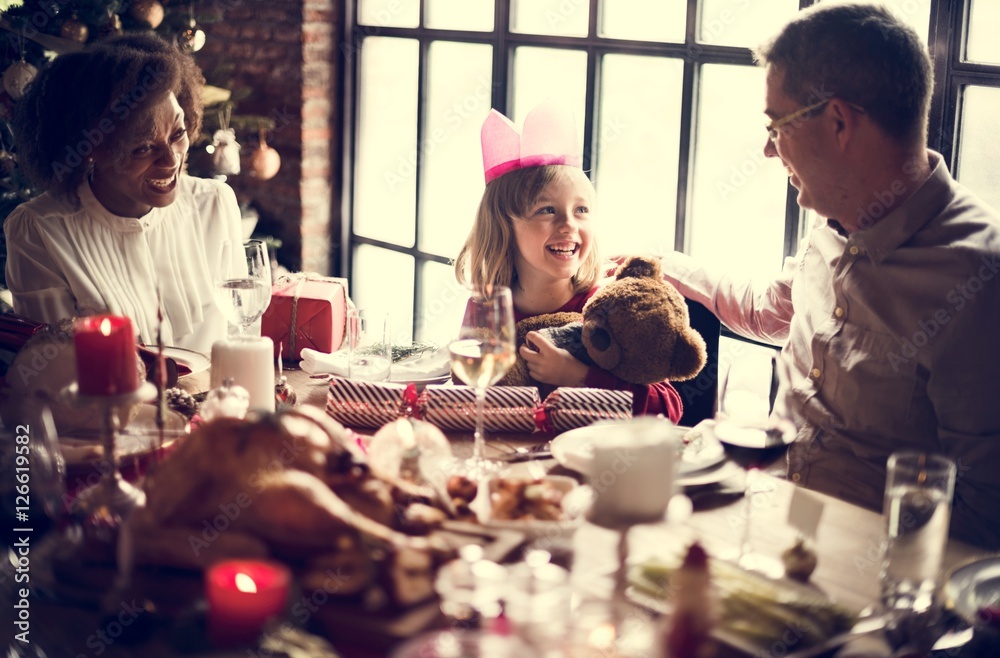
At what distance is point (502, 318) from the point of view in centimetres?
148

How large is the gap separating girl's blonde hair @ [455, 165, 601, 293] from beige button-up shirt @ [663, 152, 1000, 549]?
1.76ft

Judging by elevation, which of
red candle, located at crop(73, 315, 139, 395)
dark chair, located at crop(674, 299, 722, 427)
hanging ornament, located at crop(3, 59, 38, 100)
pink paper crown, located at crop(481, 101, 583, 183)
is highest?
hanging ornament, located at crop(3, 59, 38, 100)

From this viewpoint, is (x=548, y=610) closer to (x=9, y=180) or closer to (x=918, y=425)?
(x=918, y=425)

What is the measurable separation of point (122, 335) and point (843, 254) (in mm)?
1297

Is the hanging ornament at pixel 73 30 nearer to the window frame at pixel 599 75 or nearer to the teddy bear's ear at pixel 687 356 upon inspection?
the window frame at pixel 599 75

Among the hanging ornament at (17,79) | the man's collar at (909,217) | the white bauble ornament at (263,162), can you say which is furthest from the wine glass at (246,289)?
the white bauble ornament at (263,162)

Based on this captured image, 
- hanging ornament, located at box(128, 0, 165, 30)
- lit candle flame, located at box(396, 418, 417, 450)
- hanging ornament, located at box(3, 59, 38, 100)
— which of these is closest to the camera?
lit candle flame, located at box(396, 418, 417, 450)

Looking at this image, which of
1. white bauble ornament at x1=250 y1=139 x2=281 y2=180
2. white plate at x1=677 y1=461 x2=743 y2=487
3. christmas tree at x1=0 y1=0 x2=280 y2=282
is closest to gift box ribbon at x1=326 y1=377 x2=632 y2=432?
white plate at x1=677 y1=461 x2=743 y2=487

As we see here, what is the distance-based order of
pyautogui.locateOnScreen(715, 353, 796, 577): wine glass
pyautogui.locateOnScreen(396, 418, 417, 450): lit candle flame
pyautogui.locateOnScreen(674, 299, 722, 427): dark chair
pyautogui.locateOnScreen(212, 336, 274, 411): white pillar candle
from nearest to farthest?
pyautogui.locateOnScreen(715, 353, 796, 577): wine glass < pyautogui.locateOnScreen(396, 418, 417, 450): lit candle flame < pyautogui.locateOnScreen(212, 336, 274, 411): white pillar candle < pyautogui.locateOnScreen(674, 299, 722, 427): dark chair

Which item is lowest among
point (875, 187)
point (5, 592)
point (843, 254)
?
point (5, 592)

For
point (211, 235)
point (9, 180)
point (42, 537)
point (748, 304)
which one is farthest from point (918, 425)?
point (9, 180)

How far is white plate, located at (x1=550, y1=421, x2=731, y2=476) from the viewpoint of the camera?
144 centimetres

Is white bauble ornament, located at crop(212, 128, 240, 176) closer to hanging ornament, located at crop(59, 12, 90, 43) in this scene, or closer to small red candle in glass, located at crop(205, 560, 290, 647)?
hanging ornament, located at crop(59, 12, 90, 43)

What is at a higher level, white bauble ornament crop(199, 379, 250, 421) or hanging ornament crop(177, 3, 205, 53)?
hanging ornament crop(177, 3, 205, 53)
